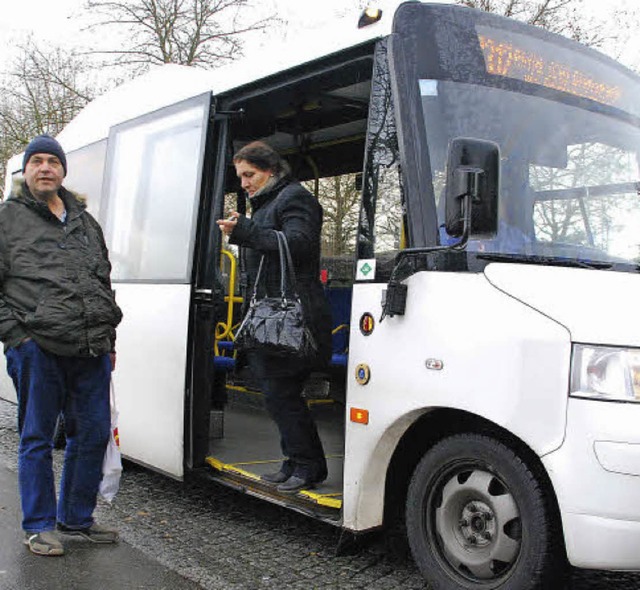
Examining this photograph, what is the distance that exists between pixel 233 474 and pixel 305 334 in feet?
3.57

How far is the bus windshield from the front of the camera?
3562 mm

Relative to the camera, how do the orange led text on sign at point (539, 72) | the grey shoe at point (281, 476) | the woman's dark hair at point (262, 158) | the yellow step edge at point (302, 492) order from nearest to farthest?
the orange led text on sign at point (539, 72)
the yellow step edge at point (302, 492)
the grey shoe at point (281, 476)
the woman's dark hair at point (262, 158)

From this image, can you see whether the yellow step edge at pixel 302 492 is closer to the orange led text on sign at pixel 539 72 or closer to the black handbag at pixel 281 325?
the black handbag at pixel 281 325

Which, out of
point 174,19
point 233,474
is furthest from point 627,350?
point 174,19

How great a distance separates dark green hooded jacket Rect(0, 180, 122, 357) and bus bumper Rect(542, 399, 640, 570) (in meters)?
2.45

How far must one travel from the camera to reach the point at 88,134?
645 cm

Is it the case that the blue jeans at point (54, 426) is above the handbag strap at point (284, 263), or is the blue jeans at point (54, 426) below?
below

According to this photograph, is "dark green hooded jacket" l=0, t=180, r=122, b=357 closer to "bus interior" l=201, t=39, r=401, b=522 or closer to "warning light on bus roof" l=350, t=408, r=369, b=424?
"bus interior" l=201, t=39, r=401, b=522

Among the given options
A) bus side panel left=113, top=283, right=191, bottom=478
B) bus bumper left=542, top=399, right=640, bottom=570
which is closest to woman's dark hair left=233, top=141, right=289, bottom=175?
bus side panel left=113, top=283, right=191, bottom=478

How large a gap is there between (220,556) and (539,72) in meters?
2.94

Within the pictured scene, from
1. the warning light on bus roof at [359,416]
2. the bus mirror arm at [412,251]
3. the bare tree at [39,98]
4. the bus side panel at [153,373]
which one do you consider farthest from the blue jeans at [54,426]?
the bare tree at [39,98]

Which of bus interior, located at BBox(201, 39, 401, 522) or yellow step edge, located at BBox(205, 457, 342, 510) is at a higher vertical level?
bus interior, located at BBox(201, 39, 401, 522)

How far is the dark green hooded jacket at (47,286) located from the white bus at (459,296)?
0.77 m

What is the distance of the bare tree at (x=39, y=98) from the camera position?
2031 centimetres
